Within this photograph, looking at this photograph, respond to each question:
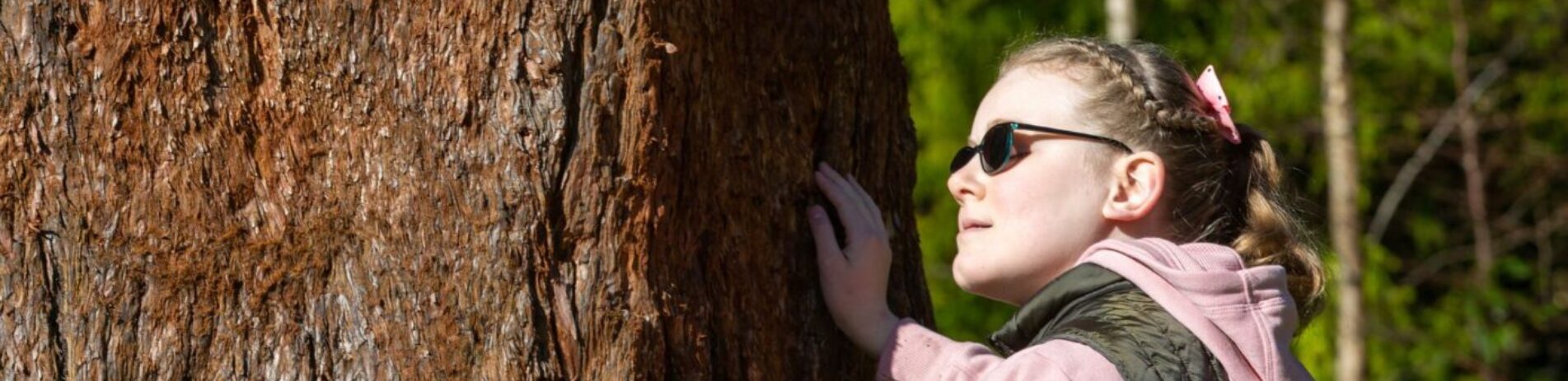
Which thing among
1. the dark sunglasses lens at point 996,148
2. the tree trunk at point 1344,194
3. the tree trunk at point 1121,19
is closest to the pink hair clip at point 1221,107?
the dark sunglasses lens at point 996,148

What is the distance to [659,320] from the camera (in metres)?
1.80

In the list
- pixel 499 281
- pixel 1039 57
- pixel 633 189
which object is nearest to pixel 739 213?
pixel 633 189

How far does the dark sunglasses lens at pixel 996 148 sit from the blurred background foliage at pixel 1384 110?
5.34 meters

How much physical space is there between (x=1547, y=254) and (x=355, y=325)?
7.11 metres

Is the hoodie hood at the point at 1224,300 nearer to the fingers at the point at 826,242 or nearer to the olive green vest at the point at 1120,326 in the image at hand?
the olive green vest at the point at 1120,326

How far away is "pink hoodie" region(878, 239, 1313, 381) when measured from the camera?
1.77 metres

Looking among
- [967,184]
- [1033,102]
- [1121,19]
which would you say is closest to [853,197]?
[967,184]

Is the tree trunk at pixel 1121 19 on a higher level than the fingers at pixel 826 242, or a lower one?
lower

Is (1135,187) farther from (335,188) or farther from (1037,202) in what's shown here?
(335,188)

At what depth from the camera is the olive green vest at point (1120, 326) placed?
5.86 feet

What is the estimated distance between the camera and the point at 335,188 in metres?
1.77

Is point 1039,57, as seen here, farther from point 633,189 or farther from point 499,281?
point 499,281

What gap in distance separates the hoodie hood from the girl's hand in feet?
1.00

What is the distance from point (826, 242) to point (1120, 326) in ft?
1.32
